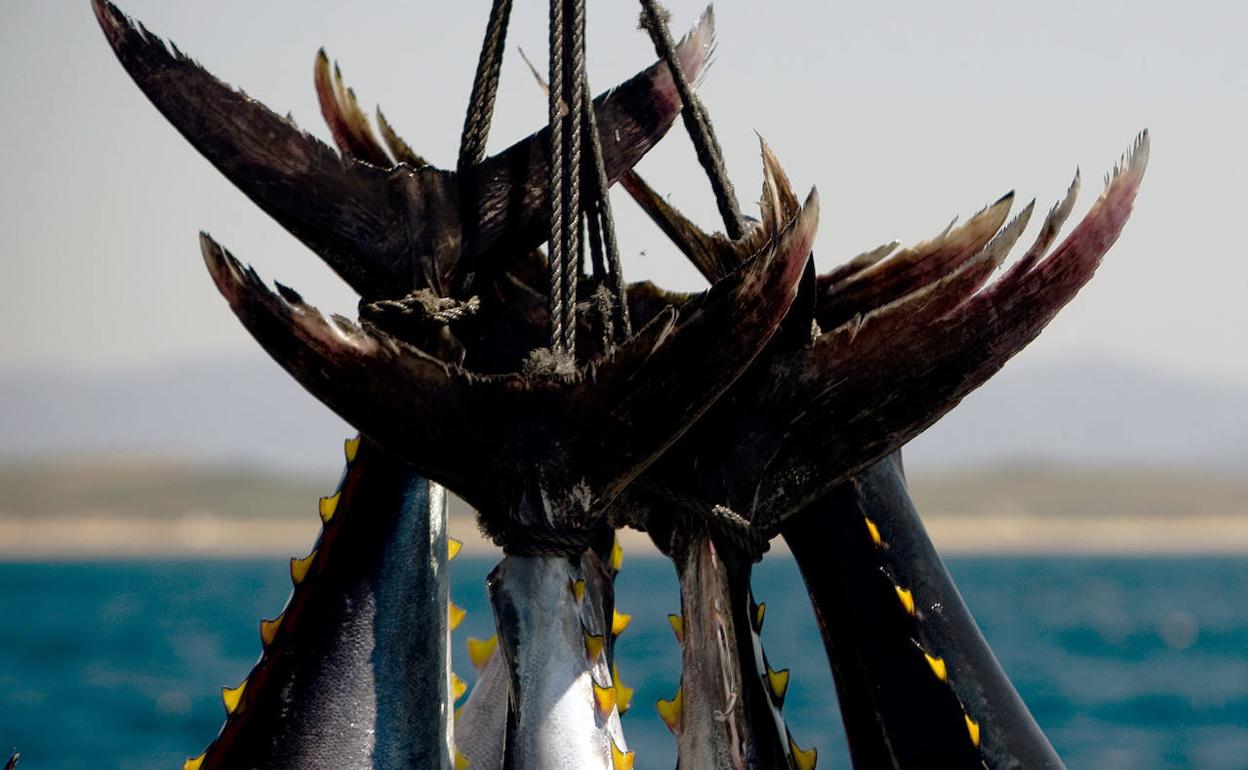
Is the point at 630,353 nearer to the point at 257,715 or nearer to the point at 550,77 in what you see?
the point at 550,77

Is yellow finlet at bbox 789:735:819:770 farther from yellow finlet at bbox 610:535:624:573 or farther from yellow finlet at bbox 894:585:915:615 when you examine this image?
yellow finlet at bbox 610:535:624:573

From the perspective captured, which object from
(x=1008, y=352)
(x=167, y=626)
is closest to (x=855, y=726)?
(x=1008, y=352)

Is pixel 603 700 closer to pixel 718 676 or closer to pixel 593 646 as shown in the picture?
pixel 593 646

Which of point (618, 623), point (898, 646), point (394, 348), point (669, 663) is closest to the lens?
point (394, 348)

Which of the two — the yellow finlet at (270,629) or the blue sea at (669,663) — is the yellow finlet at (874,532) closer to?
the yellow finlet at (270,629)

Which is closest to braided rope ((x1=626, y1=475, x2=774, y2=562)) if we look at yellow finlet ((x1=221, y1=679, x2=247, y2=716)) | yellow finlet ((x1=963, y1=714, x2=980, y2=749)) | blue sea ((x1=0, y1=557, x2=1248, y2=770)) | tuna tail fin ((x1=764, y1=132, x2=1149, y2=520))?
tuna tail fin ((x1=764, y1=132, x2=1149, y2=520))

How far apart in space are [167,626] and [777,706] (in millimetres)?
56788

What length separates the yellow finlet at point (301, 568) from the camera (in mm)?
3203

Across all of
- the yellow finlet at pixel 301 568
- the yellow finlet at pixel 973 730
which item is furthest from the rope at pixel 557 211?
the yellow finlet at pixel 973 730

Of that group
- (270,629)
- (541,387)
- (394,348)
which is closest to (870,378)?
(541,387)

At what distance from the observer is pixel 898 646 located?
3369mm

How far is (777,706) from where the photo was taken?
10.6ft

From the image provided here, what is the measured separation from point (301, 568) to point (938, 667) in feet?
3.86

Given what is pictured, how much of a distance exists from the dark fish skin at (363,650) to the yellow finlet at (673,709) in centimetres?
39
